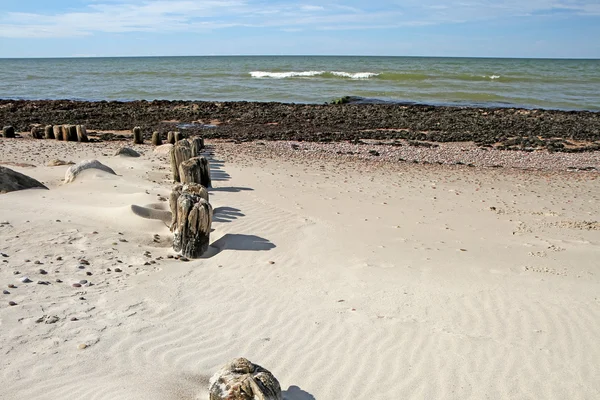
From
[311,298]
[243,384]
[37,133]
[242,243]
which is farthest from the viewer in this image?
[37,133]

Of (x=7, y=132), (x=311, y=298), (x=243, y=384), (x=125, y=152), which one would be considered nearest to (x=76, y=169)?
(x=125, y=152)

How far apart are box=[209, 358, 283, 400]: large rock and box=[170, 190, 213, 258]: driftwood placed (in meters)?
2.89

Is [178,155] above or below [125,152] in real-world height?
above

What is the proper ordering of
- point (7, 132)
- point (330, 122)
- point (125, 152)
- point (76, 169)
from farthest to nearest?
point (330, 122) → point (7, 132) → point (125, 152) → point (76, 169)

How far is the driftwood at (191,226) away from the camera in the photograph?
6160 millimetres

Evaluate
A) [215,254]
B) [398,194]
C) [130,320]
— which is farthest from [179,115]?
[130,320]

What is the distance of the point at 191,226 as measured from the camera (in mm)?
6184

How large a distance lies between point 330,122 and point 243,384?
16.7 metres

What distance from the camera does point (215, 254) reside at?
21.0 feet

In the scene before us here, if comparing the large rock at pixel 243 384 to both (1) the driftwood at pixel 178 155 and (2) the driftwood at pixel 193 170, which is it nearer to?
(2) the driftwood at pixel 193 170

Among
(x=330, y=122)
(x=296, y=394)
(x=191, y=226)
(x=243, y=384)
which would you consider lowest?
(x=296, y=394)

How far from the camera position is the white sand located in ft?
12.6

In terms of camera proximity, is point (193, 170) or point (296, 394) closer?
point (296, 394)

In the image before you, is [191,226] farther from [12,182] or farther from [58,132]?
[58,132]
